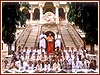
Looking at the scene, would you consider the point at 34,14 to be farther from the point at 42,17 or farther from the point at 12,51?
the point at 12,51

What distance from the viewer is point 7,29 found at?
4.30m

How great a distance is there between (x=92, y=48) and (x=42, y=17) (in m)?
1.07

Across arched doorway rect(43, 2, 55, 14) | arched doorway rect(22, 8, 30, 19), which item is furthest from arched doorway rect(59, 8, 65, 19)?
arched doorway rect(22, 8, 30, 19)

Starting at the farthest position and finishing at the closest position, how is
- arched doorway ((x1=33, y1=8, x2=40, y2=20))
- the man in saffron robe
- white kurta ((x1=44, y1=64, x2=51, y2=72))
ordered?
arched doorway ((x1=33, y1=8, x2=40, y2=20))
the man in saffron robe
white kurta ((x1=44, y1=64, x2=51, y2=72))

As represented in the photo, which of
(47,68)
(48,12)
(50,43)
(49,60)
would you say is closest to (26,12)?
(48,12)

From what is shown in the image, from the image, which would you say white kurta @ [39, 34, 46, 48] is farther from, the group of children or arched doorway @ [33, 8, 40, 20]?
arched doorway @ [33, 8, 40, 20]

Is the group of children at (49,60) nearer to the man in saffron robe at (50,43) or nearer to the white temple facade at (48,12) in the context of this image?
the man in saffron robe at (50,43)

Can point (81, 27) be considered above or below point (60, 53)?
above

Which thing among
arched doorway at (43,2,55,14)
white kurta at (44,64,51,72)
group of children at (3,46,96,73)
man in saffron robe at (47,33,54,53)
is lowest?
white kurta at (44,64,51,72)

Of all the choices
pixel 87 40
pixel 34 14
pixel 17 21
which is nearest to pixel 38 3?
pixel 34 14

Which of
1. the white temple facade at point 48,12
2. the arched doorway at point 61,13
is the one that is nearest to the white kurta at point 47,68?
the white temple facade at point 48,12

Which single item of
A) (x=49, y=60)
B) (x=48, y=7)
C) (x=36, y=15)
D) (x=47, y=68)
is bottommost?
(x=47, y=68)

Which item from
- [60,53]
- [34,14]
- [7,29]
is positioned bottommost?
[60,53]

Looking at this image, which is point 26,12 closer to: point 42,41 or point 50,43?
point 42,41
